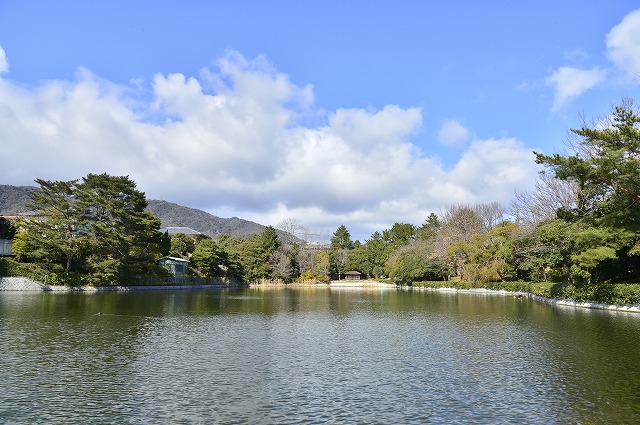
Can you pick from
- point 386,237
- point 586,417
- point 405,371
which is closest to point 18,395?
point 405,371

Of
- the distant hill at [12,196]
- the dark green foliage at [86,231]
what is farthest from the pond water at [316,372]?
the distant hill at [12,196]

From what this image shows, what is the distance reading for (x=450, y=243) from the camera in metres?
56.3

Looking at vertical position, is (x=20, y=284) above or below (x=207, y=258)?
below

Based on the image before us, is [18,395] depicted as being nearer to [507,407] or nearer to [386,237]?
[507,407]

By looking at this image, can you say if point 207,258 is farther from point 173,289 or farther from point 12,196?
point 12,196

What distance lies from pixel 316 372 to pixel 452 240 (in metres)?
49.0

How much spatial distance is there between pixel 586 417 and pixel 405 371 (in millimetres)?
3959

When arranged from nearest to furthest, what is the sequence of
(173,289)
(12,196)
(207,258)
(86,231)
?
(86,231) → (173,289) → (207,258) → (12,196)

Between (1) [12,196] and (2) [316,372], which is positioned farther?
(1) [12,196]

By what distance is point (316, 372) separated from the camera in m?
10.6

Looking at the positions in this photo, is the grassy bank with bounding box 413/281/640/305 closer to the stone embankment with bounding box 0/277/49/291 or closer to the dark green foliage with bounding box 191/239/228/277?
the stone embankment with bounding box 0/277/49/291

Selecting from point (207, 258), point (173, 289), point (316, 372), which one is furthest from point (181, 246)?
point (316, 372)

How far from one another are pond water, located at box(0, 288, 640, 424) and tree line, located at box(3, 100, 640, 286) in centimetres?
570

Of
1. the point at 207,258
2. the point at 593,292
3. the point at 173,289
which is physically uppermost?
the point at 207,258
